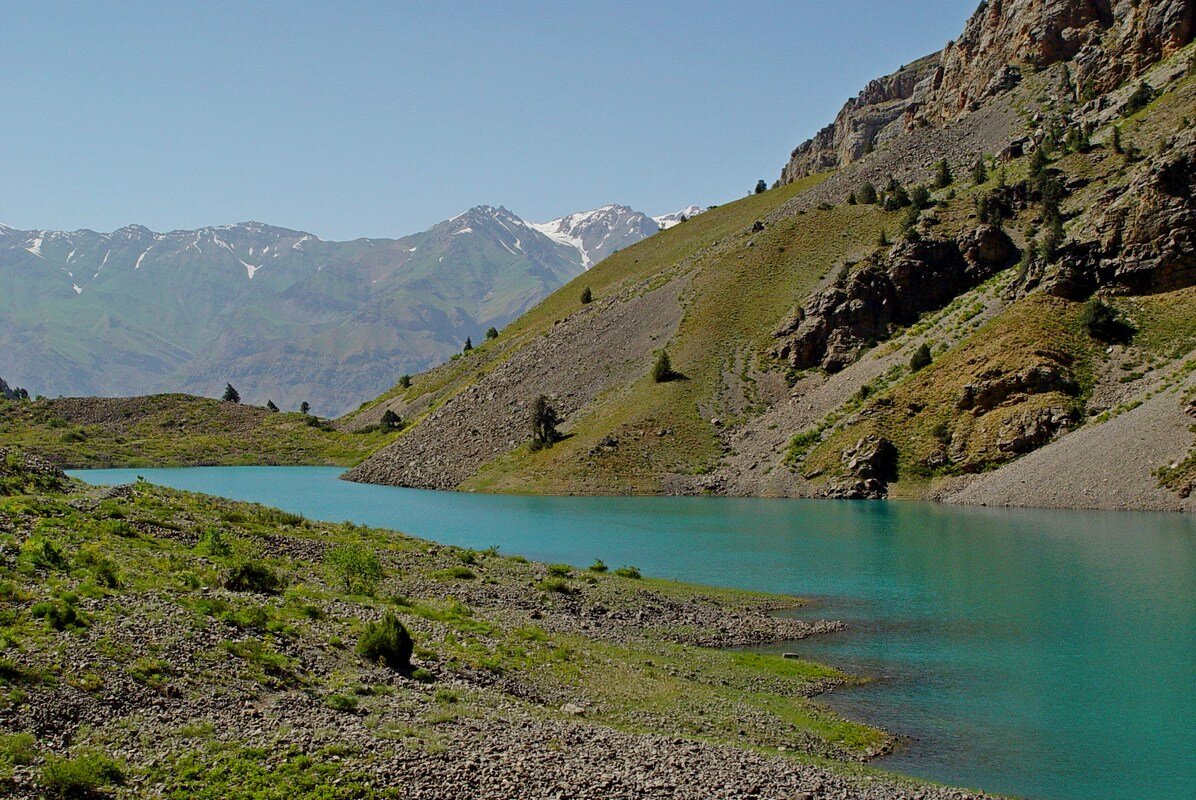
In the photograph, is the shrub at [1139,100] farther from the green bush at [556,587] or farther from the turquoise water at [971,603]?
the green bush at [556,587]

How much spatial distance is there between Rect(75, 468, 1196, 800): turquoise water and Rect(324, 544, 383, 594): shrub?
52.3 feet

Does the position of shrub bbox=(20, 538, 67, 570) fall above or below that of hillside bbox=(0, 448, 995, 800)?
above

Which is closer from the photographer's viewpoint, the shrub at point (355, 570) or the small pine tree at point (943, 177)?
the shrub at point (355, 570)

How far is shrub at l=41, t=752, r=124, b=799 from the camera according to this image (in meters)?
14.3

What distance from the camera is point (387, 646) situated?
2378 cm

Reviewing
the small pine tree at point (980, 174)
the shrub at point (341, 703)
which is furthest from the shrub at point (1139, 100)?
the shrub at point (341, 703)

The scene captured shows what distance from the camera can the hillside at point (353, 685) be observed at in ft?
53.9

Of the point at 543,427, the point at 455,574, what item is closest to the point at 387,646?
the point at 455,574

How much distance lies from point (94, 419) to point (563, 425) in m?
99.9

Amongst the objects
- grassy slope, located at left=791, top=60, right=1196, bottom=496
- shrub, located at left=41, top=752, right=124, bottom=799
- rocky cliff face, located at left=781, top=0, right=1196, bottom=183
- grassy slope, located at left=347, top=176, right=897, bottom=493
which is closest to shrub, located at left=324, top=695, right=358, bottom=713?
shrub, located at left=41, top=752, right=124, bottom=799

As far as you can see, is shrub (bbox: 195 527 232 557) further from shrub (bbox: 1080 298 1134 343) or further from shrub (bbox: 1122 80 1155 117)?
shrub (bbox: 1122 80 1155 117)

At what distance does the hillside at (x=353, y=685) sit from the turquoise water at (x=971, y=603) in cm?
273

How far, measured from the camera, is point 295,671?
2159 centimetres

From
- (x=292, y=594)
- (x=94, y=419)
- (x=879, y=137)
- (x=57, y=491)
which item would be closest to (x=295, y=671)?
(x=292, y=594)
